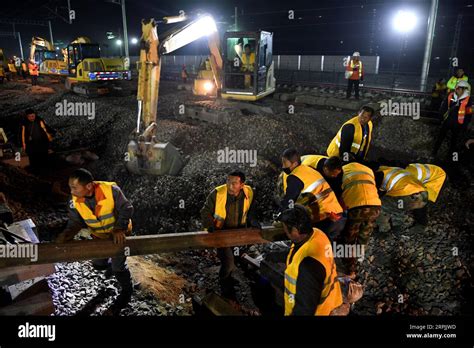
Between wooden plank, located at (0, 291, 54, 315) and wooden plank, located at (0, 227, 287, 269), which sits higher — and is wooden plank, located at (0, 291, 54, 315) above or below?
below

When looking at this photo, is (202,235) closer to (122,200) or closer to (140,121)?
(122,200)

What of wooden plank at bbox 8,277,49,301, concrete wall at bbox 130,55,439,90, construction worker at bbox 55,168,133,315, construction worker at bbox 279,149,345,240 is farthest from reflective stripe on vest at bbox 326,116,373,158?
concrete wall at bbox 130,55,439,90

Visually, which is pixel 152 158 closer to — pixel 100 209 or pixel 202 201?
pixel 202 201

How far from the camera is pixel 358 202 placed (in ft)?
13.9

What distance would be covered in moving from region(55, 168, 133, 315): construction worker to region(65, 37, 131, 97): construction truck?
14034 mm

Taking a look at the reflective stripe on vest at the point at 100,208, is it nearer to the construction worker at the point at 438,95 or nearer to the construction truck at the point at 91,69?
the construction worker at the point at 438,95

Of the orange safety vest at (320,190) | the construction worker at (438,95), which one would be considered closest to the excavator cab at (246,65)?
the construction worker at (438,95)

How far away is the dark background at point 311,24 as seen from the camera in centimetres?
2225

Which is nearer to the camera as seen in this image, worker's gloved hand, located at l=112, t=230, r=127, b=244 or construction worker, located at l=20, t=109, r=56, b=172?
worker's gloved hand, located at l=112, t=230, r=127, b=244

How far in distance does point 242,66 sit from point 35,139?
7.43m

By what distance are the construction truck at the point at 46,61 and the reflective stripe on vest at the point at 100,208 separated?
2139 cm

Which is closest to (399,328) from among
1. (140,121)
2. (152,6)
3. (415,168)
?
(415,168)

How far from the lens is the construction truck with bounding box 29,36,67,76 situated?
21.8 metres

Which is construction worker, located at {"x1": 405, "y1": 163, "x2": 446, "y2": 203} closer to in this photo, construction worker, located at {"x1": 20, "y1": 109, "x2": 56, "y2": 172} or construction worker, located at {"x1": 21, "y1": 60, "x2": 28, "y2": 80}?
construction worker, located at {"x1": 20, "y1": 109, "x2": 56, "y2": 172}
